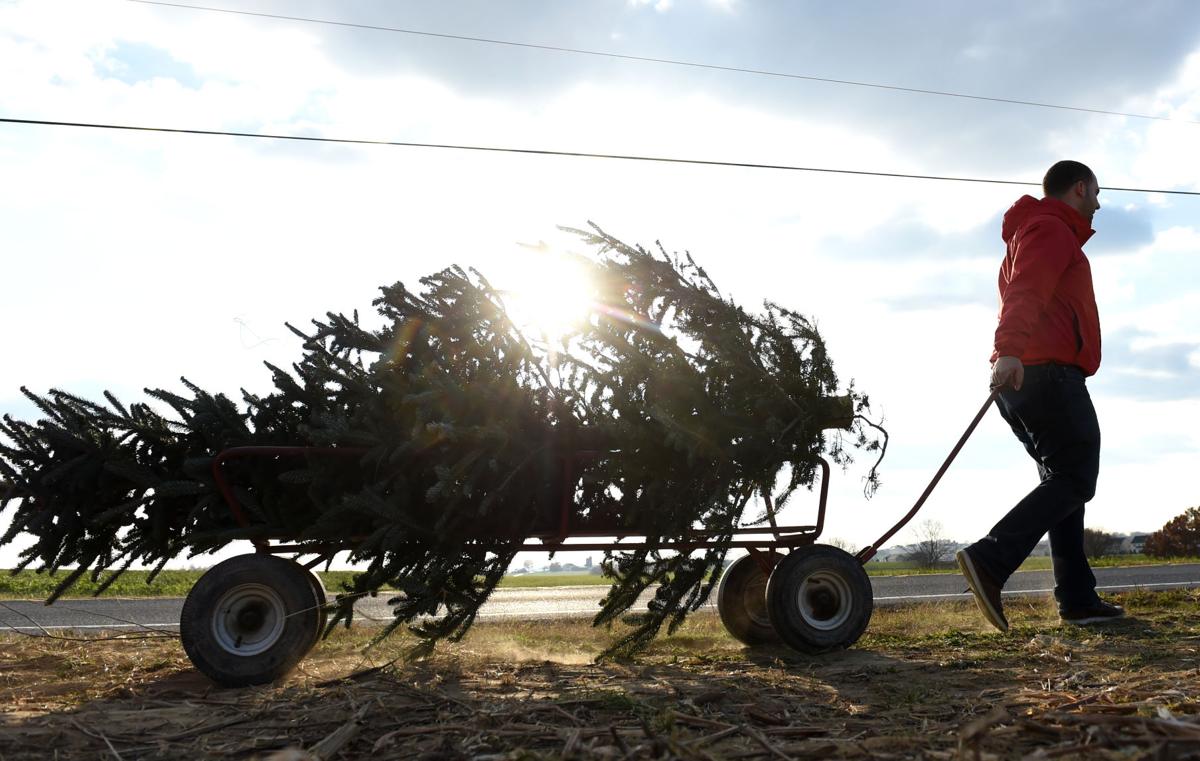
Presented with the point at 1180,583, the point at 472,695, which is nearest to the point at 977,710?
the point at 472,695

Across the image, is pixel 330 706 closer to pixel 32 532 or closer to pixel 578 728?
pixel 578 728

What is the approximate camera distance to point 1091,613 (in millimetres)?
6285

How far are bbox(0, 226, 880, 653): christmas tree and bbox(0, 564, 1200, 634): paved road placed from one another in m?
3.00

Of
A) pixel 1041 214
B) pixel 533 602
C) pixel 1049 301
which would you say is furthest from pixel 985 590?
pixel 533 602

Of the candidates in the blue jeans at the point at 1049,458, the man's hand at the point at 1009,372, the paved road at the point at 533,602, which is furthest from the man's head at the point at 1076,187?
the paved road at the point at 533,602

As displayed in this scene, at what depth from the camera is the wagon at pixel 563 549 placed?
4770mm

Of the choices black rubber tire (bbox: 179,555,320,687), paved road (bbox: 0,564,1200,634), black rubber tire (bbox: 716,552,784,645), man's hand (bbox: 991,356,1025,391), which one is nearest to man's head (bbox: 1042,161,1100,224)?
man's hand (bbox: 991,356,1025,391)

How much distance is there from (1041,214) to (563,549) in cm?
356

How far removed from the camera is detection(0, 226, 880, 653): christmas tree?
4961 millimetres

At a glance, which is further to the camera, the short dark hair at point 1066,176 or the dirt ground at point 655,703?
A: the short dark hair at point 1066,176

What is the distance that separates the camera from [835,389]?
220 inches

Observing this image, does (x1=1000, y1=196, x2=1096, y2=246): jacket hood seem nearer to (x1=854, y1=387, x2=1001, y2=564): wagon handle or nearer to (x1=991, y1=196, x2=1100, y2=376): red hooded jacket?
(x1=991, y1=196, x2=1100, y2=376): red hooded jacket

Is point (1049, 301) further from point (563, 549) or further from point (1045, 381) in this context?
point (563, 549)

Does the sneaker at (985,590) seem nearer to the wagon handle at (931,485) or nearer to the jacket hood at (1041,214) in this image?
the wagon handle at (931,485)
